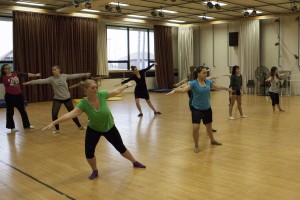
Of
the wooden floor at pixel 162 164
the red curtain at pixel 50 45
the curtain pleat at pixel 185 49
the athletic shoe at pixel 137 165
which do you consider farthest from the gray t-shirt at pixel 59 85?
the curtain pleat at pixel 185 49

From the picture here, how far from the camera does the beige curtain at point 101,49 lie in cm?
1488

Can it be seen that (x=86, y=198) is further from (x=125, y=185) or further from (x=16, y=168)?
(x=16, y=168)

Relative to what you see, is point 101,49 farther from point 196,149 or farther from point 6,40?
point 196,149

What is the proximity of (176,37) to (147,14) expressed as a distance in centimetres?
387

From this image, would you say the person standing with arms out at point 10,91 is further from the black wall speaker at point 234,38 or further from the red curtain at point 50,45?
the black wall speaker at point 234,38

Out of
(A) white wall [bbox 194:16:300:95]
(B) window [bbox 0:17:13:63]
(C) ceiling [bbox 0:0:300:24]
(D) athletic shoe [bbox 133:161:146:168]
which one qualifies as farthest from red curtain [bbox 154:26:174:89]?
(D) athletic shoe [bbox 133:161:146:168]

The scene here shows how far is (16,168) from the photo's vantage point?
460 cm

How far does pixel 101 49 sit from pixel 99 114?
11443 mm

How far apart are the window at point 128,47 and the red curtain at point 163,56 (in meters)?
0.48

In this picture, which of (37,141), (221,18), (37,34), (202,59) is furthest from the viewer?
(202,59)

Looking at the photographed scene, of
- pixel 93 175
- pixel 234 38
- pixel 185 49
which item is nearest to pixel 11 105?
pixel 93 175

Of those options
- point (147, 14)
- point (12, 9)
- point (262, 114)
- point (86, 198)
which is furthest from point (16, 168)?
point (147, 14)

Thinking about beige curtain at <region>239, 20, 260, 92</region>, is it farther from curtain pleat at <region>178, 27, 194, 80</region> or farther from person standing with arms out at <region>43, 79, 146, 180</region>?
person standing with arms out at <region>43, 79, 146, 180</region>

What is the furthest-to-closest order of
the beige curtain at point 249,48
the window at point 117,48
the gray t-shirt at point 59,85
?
the window at point 117,48 < the beige curtain at point 249,48 < the gray t-shirt at point 59,85
